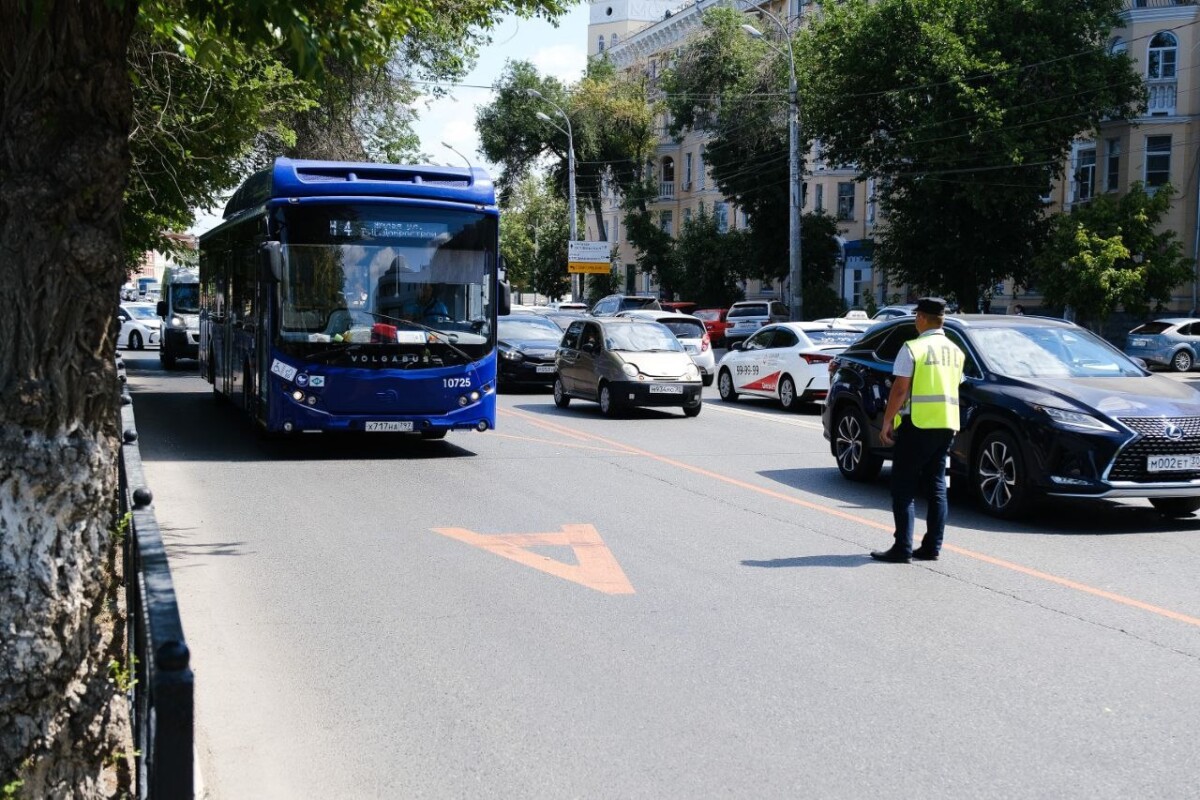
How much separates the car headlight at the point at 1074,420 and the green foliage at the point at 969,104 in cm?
2938

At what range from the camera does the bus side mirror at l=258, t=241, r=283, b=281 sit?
45.6ft

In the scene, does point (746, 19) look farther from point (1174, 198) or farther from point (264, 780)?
point (264, 780)

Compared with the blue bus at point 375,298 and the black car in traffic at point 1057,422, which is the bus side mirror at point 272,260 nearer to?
the blue bus at point 375,298

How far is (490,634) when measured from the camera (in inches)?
276

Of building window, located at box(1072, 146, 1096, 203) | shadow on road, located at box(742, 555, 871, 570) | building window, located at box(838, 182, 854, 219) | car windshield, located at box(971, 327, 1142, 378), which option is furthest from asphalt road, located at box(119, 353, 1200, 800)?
building window, located at box(838, 182, 854, 219)

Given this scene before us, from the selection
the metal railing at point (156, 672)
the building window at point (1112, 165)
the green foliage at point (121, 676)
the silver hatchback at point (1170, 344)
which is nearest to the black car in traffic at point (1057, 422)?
the metal railing at point (156, 672)

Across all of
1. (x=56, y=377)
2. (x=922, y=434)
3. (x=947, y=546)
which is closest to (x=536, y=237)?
(x=947, y=546)

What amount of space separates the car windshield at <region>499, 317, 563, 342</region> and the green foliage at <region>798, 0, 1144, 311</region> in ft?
55.2

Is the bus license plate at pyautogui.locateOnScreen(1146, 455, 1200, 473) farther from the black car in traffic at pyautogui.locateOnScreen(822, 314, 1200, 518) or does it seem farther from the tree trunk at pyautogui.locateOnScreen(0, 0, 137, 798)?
the tree trunk at pyautogui.locateOnScreen(0, 0, 137, 798)

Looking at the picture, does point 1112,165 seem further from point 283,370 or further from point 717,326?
point 283,370

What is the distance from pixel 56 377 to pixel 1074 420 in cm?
815

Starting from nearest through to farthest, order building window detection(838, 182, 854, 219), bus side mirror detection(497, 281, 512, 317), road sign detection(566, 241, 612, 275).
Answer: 1. bus side mirror detection(497, 281, 512, 317)
2. building window detection(838, 182, 854, 219)
3. road sign detection(566, 241, 612, 275)

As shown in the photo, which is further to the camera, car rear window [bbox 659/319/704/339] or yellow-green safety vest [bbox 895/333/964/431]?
car rear window [bbox 659/319/704/339]

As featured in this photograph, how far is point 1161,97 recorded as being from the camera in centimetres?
4362
